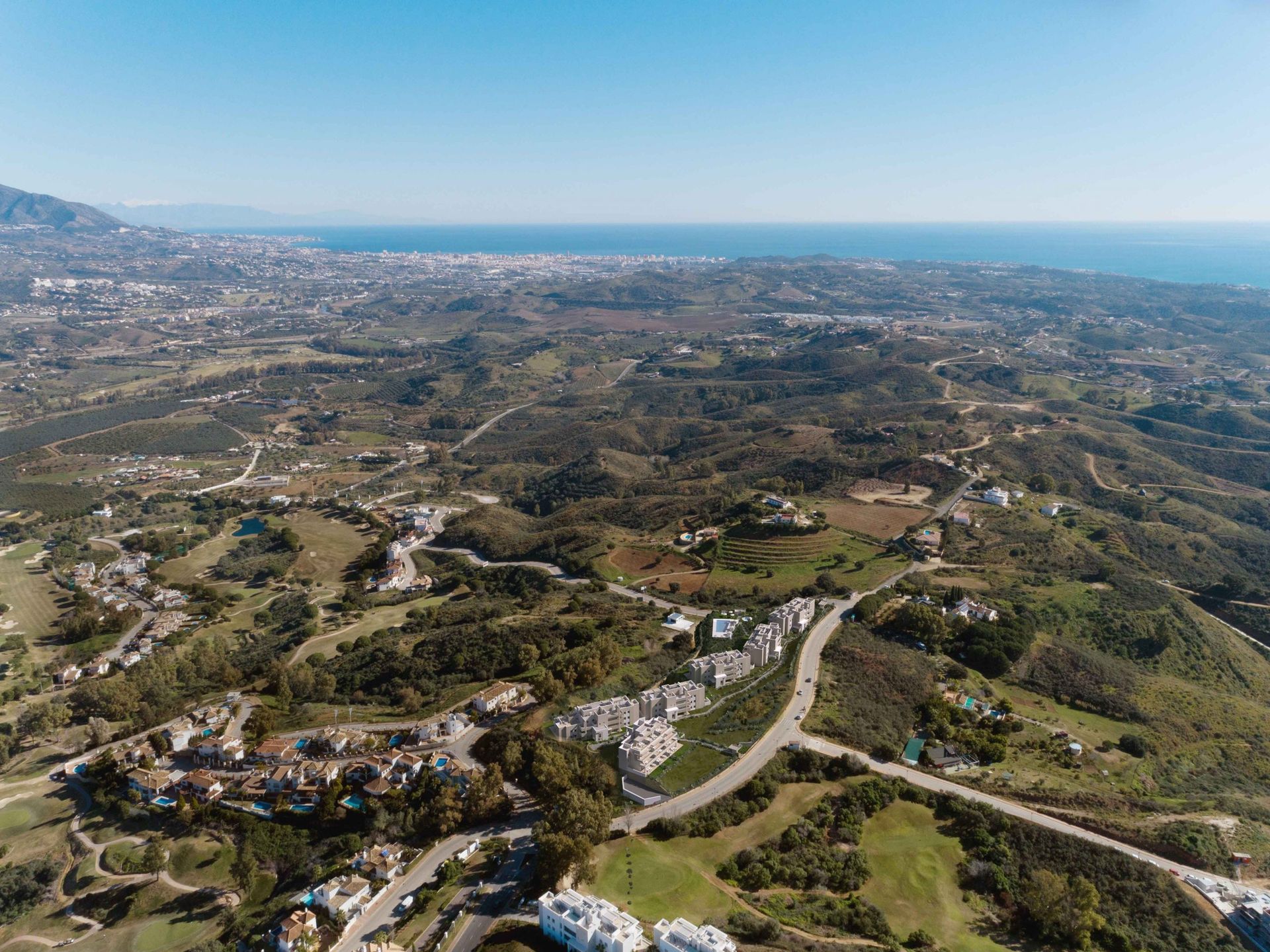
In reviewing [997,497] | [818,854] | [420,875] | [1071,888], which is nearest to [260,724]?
[420,875]

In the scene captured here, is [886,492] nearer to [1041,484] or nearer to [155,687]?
[1041,484]

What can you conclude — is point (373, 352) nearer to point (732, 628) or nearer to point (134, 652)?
point (134, 652)

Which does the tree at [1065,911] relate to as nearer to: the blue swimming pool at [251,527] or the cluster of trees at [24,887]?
the cluster of trees at [24,887]

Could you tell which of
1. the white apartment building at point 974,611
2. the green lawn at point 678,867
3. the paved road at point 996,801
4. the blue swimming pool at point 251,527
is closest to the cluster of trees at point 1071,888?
the paved road at point 996,801

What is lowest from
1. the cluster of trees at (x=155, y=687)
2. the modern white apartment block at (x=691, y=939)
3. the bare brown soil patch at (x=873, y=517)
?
the cluster of trees at (x=155, y=687)

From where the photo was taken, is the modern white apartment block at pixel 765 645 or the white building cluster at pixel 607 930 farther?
the modern white apartment block at pixel 765 645

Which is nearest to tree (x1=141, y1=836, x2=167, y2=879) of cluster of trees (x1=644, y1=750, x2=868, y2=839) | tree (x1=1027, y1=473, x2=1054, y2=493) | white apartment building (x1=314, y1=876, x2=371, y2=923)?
white apartment building (x1=314, y1=876, x2=371, y2=923)
